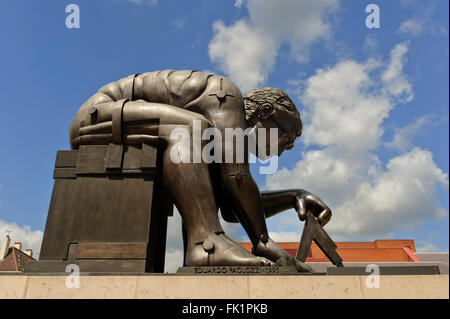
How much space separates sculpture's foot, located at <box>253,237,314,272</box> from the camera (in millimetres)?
4074

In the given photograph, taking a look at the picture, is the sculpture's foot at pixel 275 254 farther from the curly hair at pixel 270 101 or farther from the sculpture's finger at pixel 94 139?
the sculpture's finger at pixel 94 139

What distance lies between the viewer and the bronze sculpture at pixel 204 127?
12.2 feet

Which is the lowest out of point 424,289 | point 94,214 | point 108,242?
point 424,289

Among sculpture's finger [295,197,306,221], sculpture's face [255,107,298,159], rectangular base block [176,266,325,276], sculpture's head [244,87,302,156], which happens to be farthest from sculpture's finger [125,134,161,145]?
sculpture's finger [295,197,306,221]

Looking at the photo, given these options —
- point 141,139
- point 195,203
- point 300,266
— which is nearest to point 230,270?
point 195,203

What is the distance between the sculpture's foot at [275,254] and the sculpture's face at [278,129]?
1.21 metres

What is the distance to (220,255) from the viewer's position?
345 centimetres

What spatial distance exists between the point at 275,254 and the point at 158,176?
1.62m

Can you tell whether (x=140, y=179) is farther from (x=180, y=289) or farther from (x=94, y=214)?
(x=180, y=289)

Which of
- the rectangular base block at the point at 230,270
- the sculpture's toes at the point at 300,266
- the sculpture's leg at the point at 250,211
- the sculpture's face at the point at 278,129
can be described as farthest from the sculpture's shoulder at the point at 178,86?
the sculpture's toes at the point at 300,266

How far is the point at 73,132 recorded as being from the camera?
14.0ft

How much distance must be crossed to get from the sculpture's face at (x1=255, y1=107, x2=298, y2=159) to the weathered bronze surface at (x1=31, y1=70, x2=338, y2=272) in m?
0.01

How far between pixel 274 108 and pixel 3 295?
346 centimetres

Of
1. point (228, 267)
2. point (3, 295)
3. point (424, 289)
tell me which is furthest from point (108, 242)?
point (424, 289)
